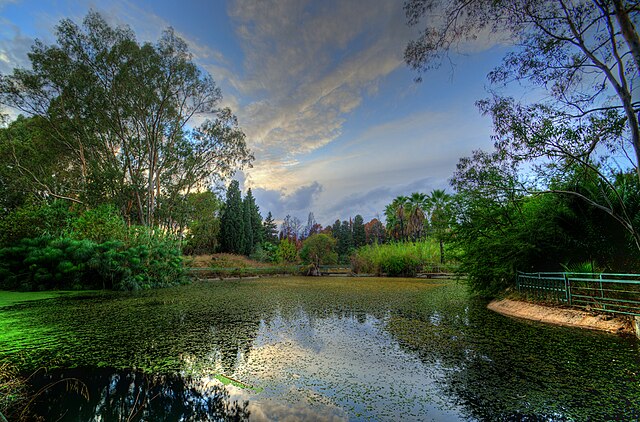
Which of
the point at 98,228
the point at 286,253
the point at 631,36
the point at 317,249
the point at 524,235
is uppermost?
the point at 631,36

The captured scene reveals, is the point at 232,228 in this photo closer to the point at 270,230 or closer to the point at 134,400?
the point at 270,230

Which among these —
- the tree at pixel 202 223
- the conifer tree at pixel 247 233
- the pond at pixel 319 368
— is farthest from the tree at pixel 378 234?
the pond at pixel 319 368

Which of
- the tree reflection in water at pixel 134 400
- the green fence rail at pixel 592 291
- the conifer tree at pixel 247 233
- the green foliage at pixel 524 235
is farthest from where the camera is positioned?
the conifer tree at pixel 247 233

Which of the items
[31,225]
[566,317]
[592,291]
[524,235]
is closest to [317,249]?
[31,225]

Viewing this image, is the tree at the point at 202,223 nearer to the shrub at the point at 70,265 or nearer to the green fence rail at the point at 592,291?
the shrub at the point at 70,265

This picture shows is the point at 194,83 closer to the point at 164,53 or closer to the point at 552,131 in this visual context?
the point at 164,53

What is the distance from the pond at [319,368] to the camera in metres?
2.43

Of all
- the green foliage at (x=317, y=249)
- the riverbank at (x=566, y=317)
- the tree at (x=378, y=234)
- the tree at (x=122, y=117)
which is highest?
the tree at (x=122, y=117)

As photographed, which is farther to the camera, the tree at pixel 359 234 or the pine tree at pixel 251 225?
the tree at pixel 359 234

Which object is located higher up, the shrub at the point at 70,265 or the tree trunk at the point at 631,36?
the tree trunk at the point at 631,36

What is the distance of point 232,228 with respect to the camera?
32.9 meters

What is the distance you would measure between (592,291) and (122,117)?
19418 mm

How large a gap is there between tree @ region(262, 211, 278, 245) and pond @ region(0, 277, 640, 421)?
131 ft

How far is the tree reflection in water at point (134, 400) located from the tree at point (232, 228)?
3025 cm
